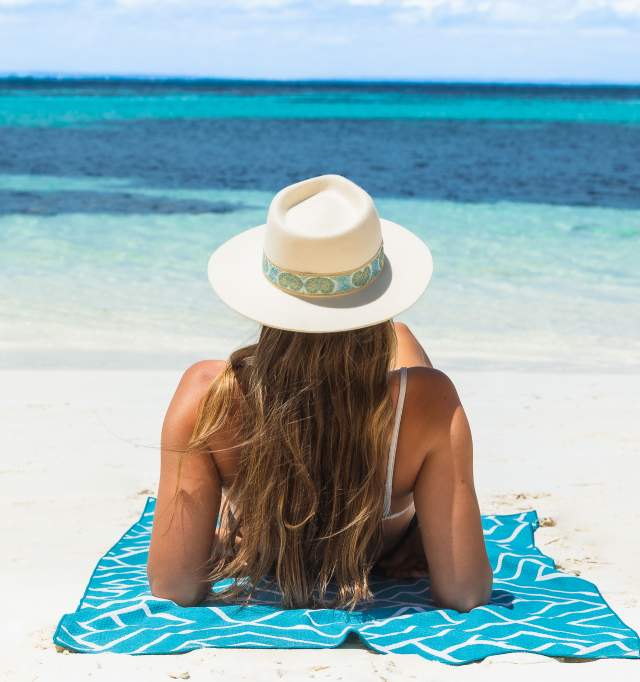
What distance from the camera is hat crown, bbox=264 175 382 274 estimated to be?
2203mm

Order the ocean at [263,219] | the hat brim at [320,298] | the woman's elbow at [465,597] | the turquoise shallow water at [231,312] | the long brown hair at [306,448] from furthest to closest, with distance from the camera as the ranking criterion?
the ocean at [263,219], the turquoise shallow water at [231,312], the woman's elbow at [465,597], the long brown hair at [306,448], the hat brim at [320,298]

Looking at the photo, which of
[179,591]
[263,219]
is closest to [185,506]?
[179,591]

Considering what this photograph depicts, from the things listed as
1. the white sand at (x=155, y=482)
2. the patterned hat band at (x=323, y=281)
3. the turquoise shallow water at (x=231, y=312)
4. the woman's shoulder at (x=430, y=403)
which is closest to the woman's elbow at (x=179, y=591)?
the white sand at (x=155, y=482)

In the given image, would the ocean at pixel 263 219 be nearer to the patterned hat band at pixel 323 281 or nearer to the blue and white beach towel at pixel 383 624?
the blue and white beach towel at pixel 383 624

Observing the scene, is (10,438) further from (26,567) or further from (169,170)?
(169,170)

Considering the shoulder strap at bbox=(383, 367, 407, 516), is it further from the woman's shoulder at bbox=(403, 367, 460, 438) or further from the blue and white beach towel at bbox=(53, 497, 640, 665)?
the blue and white beach towel at bbox=(53, 497, 640, 665)

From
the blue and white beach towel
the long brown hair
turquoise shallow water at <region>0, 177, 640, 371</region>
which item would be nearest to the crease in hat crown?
the long brown hair

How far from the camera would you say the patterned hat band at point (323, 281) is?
222 centimetres

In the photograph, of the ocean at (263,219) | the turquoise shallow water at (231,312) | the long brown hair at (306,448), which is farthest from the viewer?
the ocean at (263,219)

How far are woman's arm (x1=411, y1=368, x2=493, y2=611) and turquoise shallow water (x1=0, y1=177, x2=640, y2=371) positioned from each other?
340cm

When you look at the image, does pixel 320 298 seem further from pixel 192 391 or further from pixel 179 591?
pixel 179 591

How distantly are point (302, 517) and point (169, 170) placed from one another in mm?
16666

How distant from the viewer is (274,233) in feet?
7.34

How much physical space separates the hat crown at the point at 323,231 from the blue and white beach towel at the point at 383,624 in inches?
32.8
